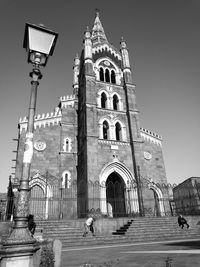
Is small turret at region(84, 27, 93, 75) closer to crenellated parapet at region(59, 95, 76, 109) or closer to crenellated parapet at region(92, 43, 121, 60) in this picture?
crenellated parapet at region(92, 43, 121, 60)

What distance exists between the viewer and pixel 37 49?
5094 millimetres

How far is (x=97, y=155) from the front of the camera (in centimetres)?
2136

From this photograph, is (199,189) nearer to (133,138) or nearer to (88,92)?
(133,138)

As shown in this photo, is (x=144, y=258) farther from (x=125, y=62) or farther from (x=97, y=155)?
(x=125, y=62)

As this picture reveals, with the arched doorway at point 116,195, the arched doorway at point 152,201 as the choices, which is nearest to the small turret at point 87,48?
the arched doorway at point 116,195

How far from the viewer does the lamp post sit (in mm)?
3428

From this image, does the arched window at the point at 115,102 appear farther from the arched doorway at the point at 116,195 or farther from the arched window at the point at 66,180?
the arched window at the point at 66,180

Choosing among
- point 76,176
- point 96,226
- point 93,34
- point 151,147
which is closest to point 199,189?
point 151,147

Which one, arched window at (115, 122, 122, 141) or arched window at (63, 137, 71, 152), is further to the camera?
arched window at (115, 122, 122, 141)

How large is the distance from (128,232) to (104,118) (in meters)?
14.0

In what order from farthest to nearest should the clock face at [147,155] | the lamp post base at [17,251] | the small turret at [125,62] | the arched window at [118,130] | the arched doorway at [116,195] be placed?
the small turret at [125,62] < the arched window at [118,130] < the clock face at [147,155] < the arched doorway at [116,195] < the lamp post base at [17,251]

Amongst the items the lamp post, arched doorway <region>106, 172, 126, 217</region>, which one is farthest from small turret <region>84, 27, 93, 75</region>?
the lamp post

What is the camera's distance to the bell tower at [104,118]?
2086 centimetres

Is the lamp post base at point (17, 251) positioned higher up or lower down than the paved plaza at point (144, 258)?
higher up
